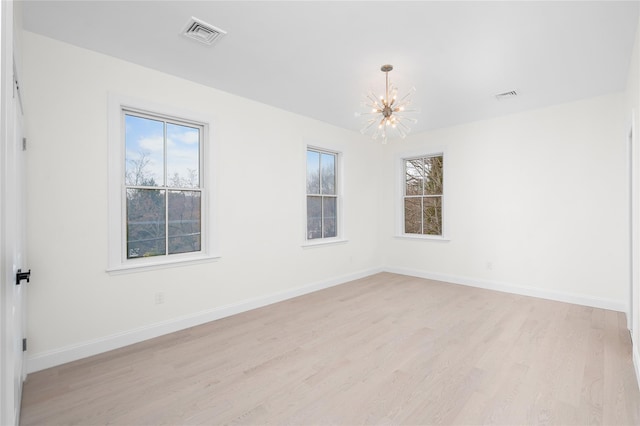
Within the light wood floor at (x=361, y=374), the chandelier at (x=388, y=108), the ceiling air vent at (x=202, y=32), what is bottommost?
the light wood floor at (x=361, y=374)

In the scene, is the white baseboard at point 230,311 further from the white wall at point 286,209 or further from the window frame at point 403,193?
the window frame at point 403,193

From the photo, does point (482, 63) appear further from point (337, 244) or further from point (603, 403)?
point (337, 244)

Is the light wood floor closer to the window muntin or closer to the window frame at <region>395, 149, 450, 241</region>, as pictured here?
the window muntin

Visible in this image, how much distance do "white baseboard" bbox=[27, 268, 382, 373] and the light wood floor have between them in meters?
0.10

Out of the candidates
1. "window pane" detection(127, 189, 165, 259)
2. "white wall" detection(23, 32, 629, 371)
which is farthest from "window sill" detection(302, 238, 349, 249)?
"window pane" detection(127, 189, 165, 259)

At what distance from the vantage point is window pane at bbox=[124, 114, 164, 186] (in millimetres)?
3162

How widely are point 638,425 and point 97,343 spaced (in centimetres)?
406

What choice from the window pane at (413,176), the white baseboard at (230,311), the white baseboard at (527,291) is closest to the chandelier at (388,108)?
the window pane at (413,176)

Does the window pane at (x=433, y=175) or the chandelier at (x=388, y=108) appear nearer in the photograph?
the chandelier at (x=388, y=108)

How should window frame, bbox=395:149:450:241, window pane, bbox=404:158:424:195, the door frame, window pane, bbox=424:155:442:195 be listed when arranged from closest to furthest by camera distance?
the door frame < window frame, bbox=395:149:450:241 < window pane, bbox=424:155:442:195 < window pane, bbox=404:158:424:195

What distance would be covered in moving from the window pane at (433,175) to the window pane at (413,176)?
0.12 meters

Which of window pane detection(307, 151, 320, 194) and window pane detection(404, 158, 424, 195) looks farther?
window pane detection(404, 158, 424, 195)

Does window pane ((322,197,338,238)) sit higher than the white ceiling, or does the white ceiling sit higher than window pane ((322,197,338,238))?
the white ceiling

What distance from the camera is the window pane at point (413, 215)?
5.93 m
